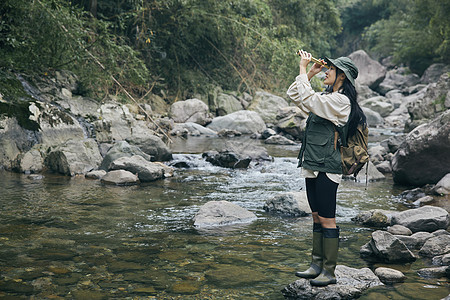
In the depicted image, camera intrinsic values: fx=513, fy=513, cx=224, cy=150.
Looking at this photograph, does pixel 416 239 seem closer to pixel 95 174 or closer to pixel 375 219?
pixel 375 219

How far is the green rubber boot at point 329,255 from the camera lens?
3932 millimetres

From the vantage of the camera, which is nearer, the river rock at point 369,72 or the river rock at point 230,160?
the river rock at point 230,160

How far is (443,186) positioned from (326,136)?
5.70 m

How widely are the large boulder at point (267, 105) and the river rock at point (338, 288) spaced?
624 inches

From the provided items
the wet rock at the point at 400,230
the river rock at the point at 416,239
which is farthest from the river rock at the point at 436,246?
the wet rock at the point at 400,230

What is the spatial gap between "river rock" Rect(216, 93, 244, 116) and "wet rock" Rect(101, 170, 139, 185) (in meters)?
11.6

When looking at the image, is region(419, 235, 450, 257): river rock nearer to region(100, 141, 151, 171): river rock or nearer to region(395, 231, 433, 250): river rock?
region(395, 231, 433, 250): river rock

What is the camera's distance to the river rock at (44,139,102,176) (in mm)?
9703

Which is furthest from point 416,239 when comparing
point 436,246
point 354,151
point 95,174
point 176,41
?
point 176,41

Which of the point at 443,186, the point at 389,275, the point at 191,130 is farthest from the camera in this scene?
the point at 191,130

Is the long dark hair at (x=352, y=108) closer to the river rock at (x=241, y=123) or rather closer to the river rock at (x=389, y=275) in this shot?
the river rock at (x=389, y=275)

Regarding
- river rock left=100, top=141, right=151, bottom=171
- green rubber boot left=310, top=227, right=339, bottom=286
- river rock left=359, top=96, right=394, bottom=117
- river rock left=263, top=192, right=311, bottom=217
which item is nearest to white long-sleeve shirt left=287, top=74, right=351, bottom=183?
green rubber boot left=310, top=227, right=339, bottom=286

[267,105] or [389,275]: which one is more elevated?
[267,105]

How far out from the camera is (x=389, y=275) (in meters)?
4.39
